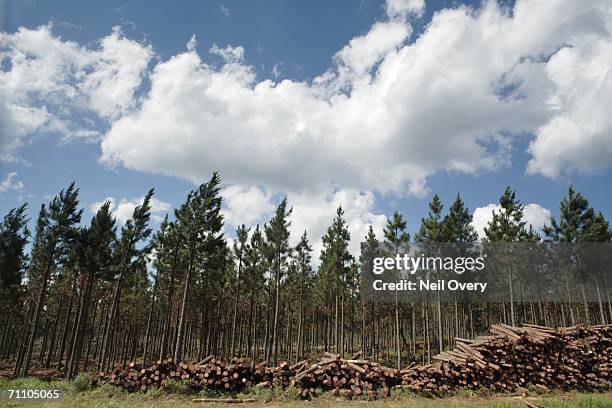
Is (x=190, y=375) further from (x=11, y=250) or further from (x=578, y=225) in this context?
(x=578, y=225)

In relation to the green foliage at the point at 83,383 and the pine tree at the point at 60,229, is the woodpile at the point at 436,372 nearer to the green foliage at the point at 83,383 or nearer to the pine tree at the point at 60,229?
the green foliage at the point at 83,383

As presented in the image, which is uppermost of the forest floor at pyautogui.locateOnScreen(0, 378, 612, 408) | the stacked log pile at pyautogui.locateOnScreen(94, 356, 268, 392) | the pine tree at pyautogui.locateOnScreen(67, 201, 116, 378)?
the pine tree at pyautogui.locateOnScreen(67, 201, 116, 378)

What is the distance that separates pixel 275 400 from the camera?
13.8 meters

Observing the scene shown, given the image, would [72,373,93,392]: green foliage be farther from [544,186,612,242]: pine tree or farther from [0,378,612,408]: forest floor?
[544,186,612,242]: pine tree

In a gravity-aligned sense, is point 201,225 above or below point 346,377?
above

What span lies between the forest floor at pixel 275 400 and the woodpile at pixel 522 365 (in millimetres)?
724

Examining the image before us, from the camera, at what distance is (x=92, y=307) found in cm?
4812

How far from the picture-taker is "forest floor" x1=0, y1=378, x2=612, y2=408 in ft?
40.5

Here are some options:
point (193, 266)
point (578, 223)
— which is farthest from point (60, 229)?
point (578, 223)

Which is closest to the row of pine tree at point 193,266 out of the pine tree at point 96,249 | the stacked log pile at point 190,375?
the pine tree at point 96,249

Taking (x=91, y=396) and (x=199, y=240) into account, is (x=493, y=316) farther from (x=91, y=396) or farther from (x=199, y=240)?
(x=91, y=396)

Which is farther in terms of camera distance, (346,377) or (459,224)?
(459,224)

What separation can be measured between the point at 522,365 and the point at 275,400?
11426 millimetres

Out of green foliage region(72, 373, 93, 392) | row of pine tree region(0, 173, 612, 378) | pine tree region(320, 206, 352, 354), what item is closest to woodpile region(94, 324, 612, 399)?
green foliage region(72, 373, 93, 392)
